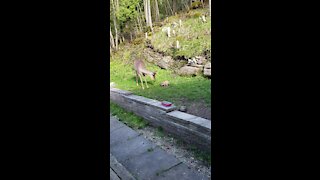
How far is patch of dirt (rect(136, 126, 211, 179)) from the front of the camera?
3536 millimetres

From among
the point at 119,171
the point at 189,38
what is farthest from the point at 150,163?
the point at 189,38

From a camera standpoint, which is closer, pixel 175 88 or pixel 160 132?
pixel 160 132

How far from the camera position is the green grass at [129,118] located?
17.8ft

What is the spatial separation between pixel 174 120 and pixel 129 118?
5.58 ft

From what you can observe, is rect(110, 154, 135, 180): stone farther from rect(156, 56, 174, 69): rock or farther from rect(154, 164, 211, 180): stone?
rect(156, 56, 174, 69): rock

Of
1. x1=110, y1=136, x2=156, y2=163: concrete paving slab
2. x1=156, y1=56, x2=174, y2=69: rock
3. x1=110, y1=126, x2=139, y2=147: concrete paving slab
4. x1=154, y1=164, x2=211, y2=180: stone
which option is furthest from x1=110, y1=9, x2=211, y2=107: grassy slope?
x1=154, y1=164, x2=211, y2=180: stone

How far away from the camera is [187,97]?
672 cm

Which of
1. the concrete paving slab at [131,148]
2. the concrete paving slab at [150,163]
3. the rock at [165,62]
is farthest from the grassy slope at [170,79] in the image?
the concrete paving slab at [150,163]

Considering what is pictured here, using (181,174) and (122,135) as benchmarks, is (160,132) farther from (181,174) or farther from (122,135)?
(181,174)

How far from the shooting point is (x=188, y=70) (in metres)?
9.37

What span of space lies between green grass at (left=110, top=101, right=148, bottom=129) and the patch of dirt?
23 centimetres
